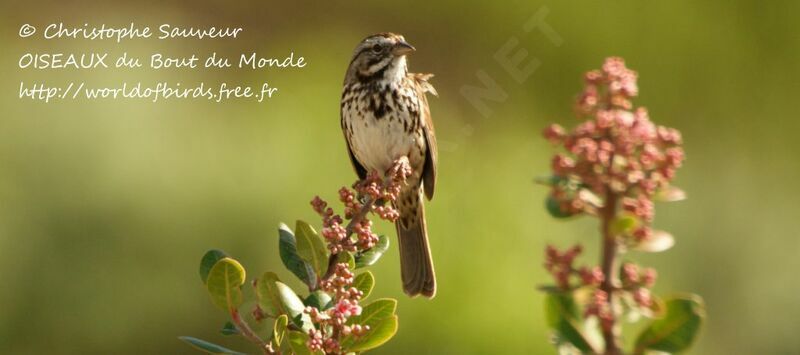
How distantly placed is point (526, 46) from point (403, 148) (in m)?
1.32

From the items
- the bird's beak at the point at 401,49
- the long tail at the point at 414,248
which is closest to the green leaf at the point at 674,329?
the long tail at the point at 414,248

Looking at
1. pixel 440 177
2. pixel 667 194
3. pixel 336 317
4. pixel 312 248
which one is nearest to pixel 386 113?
pixel 440 177

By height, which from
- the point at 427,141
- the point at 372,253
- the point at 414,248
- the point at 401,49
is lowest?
the point at 372,253

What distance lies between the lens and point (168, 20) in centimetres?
404

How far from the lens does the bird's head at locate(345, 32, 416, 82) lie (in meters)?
2.25

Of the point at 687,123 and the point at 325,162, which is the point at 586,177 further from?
the point at 687,123

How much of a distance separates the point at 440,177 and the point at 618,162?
240 cm

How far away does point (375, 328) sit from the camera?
88 cm

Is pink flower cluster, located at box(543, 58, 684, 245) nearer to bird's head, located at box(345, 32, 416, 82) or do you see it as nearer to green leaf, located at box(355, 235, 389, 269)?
green leaf, located at box(355, 235, 389, 269)

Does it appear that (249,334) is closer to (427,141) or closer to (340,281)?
(340,281)

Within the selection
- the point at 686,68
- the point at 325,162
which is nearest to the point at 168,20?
the point at 325,162

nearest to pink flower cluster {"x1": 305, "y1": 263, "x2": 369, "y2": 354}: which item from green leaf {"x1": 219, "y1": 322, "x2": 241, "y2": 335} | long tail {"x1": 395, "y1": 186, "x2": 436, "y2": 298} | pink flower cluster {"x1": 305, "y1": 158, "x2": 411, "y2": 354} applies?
pink flower cluster {"x1": 305, "y1": 158, "x2": 411, "y2": 354}

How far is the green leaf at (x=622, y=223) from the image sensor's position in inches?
25.3

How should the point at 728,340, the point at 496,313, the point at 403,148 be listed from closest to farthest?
the point at 403,148 → the point at 496,313 → the point at 728,340
